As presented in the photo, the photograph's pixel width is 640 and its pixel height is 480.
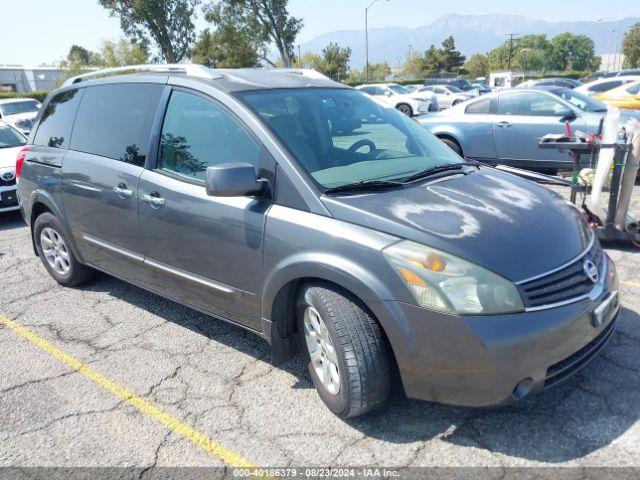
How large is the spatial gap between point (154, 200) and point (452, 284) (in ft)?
6.73

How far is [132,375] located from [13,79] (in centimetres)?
6017

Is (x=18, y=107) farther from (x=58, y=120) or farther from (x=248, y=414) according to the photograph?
(x=248, y=414)

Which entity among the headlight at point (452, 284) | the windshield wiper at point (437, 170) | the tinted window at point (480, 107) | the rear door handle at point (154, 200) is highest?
the windshield wiper at point (437, 170)

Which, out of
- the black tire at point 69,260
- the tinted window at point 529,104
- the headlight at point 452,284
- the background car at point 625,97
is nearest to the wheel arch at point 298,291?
the headlight at point 452,284

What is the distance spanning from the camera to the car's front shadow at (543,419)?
266 cm

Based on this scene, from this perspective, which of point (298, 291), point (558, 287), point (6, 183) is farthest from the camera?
point (6, 183)

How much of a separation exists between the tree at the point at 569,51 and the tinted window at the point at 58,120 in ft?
479

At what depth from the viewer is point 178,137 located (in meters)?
3.66

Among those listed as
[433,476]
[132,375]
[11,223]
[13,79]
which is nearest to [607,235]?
[433,476]

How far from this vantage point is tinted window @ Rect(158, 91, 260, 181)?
3318mm

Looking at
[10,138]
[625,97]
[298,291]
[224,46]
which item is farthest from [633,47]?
[298,291]

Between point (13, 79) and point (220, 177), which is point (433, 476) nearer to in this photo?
point (220, 177)

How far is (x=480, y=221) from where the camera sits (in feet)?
9.21

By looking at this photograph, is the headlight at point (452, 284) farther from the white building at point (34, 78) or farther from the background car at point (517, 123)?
the white building at point (34, 78)
